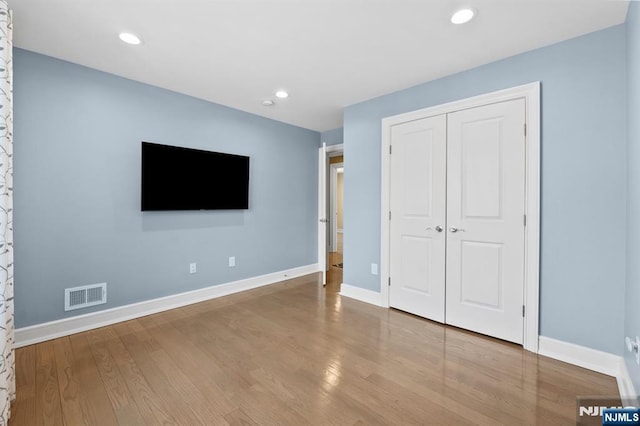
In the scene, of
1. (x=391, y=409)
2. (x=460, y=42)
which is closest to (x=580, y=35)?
(x=460, y=42)

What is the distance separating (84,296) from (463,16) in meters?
3.96

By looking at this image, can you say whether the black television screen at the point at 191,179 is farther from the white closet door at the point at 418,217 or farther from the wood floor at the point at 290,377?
the white closet door at the point at 418,217

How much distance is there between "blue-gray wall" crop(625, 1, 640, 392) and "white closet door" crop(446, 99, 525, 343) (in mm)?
621

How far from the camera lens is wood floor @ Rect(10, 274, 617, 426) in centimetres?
161

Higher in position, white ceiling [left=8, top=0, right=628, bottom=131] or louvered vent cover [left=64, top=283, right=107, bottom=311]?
white ceiling [left=8, top=0, right=628, bottom=131]

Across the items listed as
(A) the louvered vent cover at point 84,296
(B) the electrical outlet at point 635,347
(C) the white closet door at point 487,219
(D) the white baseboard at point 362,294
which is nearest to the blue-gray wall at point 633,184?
(B) the electrical outlet at point 635,347

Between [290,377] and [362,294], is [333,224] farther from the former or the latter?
[290,377]

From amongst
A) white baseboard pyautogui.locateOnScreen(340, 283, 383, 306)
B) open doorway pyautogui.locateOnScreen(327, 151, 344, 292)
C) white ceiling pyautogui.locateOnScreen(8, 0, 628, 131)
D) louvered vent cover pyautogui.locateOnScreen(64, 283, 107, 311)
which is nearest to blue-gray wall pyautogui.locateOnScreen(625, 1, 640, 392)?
white ceiling pyautogui.locateOnScreen(8, 0, 628, 131)

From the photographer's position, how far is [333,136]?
492 centimetres

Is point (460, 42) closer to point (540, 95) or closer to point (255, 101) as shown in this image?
point (540, 95)

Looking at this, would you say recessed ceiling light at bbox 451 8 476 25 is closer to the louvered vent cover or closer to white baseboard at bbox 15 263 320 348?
white baseboard at bbox 15 263 320 348

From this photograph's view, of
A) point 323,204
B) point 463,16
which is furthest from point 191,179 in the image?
point 463,16

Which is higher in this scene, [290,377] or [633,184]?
[633,184]

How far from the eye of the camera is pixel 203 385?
1877mm
